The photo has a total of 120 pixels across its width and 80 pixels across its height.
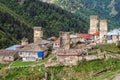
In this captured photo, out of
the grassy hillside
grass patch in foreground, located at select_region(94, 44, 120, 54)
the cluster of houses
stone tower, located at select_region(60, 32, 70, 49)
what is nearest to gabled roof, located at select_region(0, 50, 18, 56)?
→ the cluster of houses

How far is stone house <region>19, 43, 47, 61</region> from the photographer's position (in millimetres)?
72938

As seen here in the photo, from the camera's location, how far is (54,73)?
63.1 meters

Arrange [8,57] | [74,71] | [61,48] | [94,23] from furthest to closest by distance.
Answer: [94,23] → [8,57] → [61,48] → [74,71]

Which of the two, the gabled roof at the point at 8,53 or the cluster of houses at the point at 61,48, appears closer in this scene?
the cluster of houses at the point at 61,48

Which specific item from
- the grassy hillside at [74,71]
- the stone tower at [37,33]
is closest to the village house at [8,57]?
the grassy hillside at [74,71]

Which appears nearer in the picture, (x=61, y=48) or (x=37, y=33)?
(x=61, y=48)

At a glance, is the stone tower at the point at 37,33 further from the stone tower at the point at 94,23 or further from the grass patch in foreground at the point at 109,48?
the grass patch in foreground at the point at 109,48

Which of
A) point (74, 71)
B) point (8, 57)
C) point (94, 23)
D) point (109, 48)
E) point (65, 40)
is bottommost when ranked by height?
point (74, 71)

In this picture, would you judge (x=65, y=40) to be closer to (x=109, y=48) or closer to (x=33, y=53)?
(x=33, y=53)

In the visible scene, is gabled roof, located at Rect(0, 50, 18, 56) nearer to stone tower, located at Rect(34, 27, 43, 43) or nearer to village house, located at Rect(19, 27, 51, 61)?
village house, located at Rect(19, 27, 51, 61)

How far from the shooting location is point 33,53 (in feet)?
241

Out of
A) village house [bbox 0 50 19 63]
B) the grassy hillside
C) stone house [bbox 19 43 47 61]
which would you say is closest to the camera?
the grassy hillside

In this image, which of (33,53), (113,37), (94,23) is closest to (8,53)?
(33,53)

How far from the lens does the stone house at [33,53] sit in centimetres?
7294
